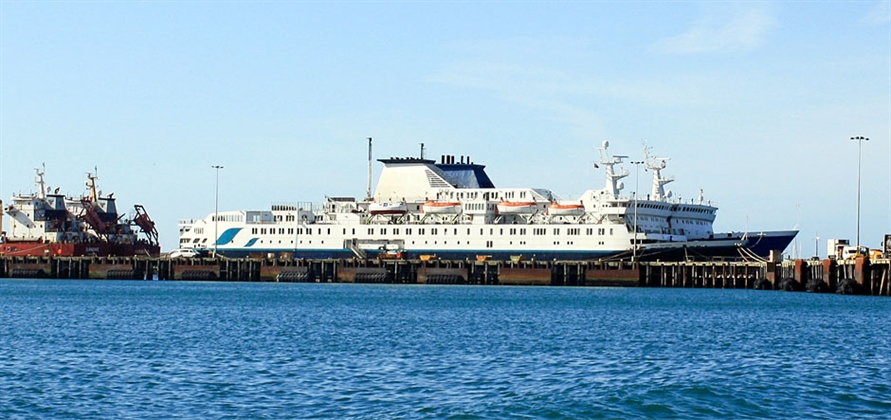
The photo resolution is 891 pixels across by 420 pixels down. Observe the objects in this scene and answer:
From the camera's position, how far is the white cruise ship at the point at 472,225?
74.7 meters

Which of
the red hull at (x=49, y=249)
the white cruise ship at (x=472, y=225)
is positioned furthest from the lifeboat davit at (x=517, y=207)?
the red hull at (x=49, y=249)

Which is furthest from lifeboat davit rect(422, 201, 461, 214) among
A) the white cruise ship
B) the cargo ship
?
the cargo ship

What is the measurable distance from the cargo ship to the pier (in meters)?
3.12

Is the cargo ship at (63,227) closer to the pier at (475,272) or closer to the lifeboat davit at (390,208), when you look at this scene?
the pier at (475,272)

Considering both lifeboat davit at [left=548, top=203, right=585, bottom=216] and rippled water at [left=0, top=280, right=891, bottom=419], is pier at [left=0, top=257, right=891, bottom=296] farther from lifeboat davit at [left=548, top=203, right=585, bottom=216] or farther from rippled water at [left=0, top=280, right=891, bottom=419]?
rippled water at [left=0, top=280, right=891, bottom=419]

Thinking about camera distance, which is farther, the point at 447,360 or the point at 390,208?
the point at 390,208

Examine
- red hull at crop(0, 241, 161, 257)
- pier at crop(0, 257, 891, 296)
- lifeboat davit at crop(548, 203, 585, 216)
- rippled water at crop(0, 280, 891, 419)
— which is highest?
lifeboat davit at crop(548, 203, 585, 216)

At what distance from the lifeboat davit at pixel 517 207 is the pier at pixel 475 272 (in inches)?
195

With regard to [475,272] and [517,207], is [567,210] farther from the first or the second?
[475,272]

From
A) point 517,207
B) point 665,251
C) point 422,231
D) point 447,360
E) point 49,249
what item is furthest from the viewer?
point 49,249

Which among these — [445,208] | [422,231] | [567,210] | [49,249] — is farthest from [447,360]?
[49,249]

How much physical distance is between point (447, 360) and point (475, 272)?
143ft

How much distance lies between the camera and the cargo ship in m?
87.7

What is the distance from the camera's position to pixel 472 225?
77375mm
